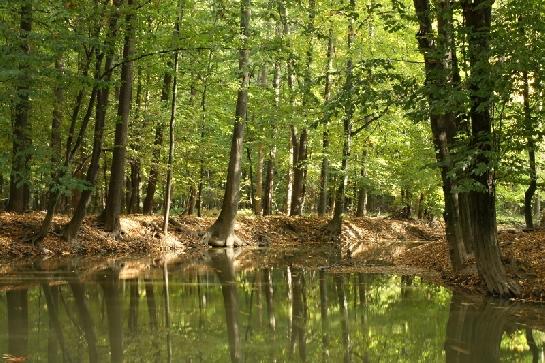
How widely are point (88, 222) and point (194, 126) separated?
721 cm

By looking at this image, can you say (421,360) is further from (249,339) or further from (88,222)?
(88,222)

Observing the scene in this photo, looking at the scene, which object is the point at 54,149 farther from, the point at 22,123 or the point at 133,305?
the point at 133,305

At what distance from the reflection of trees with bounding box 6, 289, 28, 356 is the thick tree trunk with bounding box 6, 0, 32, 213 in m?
3.74

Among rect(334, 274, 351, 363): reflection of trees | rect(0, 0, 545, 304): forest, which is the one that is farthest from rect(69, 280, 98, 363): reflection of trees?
rect(0, 0, 545, 304): forest

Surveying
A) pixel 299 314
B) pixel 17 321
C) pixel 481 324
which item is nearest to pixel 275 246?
pixel 299 314

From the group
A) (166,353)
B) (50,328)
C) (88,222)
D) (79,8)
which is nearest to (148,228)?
(88,222)

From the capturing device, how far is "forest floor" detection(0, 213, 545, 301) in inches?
447

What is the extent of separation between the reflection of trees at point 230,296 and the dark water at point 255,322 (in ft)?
0.08

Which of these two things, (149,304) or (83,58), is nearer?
(149,304)

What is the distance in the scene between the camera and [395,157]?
2964 centimetres

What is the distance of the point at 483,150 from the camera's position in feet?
29.3

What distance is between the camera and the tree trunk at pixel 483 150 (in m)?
8.25

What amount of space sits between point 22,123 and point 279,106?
12082 mm

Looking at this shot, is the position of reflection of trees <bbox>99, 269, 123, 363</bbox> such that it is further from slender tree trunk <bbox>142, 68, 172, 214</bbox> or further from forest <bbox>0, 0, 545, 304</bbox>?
slender tree trunk <bbox>142, 68, 172, 214</bbox>
